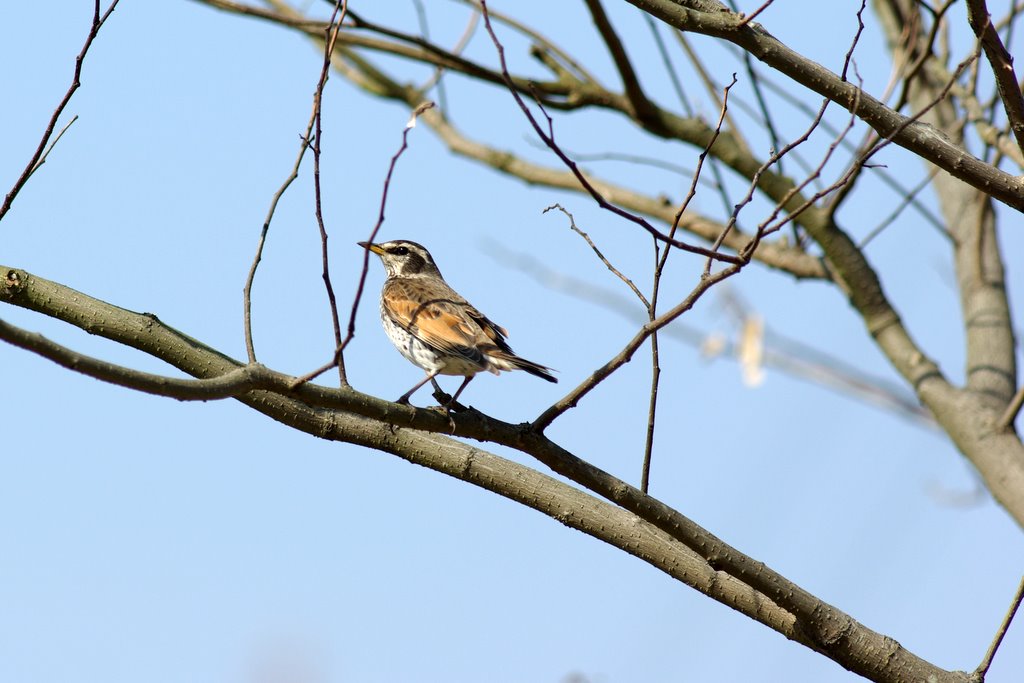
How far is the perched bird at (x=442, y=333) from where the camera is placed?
6.80 metres

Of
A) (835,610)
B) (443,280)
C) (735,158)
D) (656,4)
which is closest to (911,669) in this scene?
(835,610)

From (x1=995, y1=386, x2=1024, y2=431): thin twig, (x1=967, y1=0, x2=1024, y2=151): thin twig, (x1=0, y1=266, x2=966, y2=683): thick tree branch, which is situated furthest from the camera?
(x1=995, y1=386, x2=1024, y2=431): thin twig

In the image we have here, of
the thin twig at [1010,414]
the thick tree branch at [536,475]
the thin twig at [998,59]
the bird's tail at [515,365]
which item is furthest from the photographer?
the thin twig at [1010,414]

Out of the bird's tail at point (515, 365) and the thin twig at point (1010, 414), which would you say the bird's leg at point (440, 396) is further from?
the thin twig at point (1010, 414)

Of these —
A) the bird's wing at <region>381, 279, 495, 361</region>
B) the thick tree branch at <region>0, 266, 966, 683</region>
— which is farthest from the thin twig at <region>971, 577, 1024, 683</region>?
the bird's wing at <region>381, 279, 495, 361</region>

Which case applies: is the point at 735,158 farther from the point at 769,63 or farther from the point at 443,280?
the point at 769,63

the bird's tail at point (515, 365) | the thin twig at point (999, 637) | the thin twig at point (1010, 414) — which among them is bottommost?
the thin twig at point (999, 637)

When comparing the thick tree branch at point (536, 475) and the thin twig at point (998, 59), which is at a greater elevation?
the thin twig at point (998, 59)

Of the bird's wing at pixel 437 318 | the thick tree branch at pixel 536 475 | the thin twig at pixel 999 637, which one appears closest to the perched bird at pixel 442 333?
the bird's wing at pixel 437 318

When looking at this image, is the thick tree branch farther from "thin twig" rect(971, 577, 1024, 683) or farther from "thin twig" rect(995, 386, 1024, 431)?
"thin twig" rect(995, 386, 1024, 431)

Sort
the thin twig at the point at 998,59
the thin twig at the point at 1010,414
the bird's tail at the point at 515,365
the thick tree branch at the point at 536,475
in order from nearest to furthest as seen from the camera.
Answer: the thin twig at the point at 998,59 < the thick tree branch at the point at 536,475 < the bird's tail at the point at 515,365 < the thin twig at the point at 1010,414

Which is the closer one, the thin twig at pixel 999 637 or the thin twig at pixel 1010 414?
the thin twig at pixel 999 637

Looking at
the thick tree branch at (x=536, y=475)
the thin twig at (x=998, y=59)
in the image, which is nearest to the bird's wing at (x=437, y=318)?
the thick tree branch at (x=536, y=475)

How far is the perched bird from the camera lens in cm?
680
